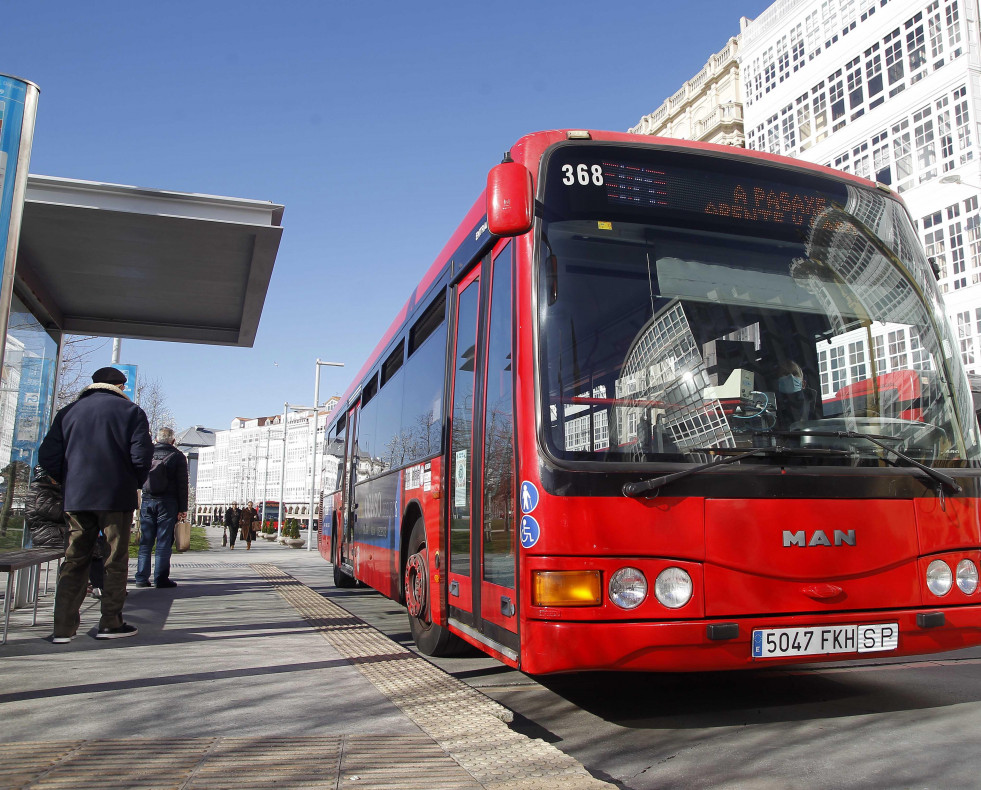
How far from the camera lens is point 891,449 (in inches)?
179

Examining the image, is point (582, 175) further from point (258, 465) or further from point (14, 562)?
point (258, 465)

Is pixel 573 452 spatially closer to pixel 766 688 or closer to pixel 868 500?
pixel 868 500

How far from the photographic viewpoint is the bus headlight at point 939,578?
4.57 m

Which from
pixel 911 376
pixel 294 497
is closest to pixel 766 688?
pixel 911 376

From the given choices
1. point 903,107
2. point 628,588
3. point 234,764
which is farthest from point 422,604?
point 903,107

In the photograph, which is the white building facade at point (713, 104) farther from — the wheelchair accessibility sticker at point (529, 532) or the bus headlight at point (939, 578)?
the wheelchair accessibility sticker at point (529, 532)

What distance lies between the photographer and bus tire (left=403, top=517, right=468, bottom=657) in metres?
6.36

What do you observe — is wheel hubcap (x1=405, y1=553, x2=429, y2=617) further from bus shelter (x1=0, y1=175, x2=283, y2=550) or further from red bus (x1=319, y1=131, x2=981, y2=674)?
bus shelter (x1=0, y1=175, x2=283, y2=550)

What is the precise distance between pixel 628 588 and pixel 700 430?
34.6 inches

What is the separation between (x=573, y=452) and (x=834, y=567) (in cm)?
142

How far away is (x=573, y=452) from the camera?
430 cm

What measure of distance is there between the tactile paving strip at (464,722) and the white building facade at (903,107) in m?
22.4

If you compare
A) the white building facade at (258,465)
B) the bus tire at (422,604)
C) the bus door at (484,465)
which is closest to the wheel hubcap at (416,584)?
the bus tire at (422,604)

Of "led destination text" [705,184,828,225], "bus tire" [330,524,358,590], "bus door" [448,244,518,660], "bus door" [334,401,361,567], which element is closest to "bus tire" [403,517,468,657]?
"bus door" [448,244,518,660]
